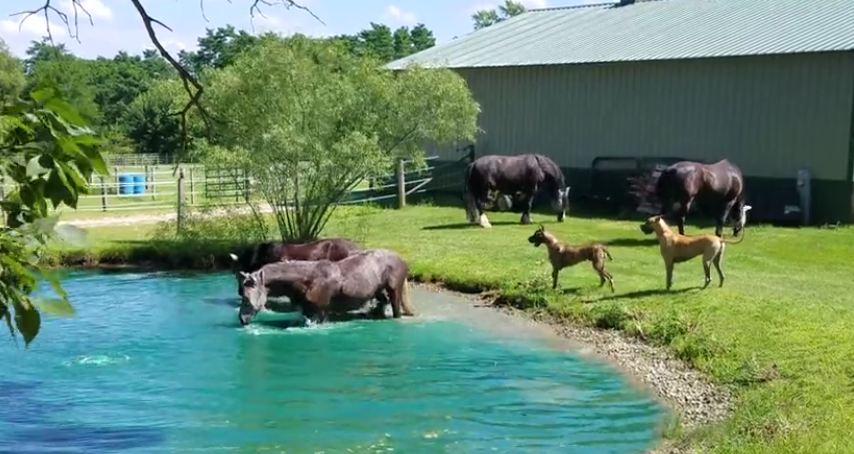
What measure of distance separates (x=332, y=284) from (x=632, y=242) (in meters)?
7.59

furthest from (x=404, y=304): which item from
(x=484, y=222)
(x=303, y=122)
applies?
(x=484, y=222)

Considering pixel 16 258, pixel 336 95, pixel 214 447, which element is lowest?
pixel 214 447

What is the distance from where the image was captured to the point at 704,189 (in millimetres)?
19875

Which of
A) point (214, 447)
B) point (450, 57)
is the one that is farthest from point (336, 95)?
→ point (450, 57)

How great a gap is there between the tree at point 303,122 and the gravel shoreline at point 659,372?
4.94m

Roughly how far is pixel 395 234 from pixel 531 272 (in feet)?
19.1

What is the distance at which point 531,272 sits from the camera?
653 inches

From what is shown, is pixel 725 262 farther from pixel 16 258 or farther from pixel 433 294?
pixel 16 258

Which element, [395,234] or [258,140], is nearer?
[258,140]

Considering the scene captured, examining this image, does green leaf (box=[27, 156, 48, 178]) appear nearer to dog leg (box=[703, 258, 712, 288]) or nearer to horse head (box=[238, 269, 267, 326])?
horse head (box=[238, 269, 267, 326])

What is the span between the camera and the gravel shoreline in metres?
10.1

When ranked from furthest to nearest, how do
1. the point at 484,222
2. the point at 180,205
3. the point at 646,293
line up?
the point at 484,222, the point at 180,205, the point at 646,293

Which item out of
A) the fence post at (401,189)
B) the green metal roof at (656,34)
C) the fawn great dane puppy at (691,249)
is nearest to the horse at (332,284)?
the fawn great dane puppy at (691,249)

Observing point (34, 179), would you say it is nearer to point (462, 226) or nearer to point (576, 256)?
point (576, 256)
